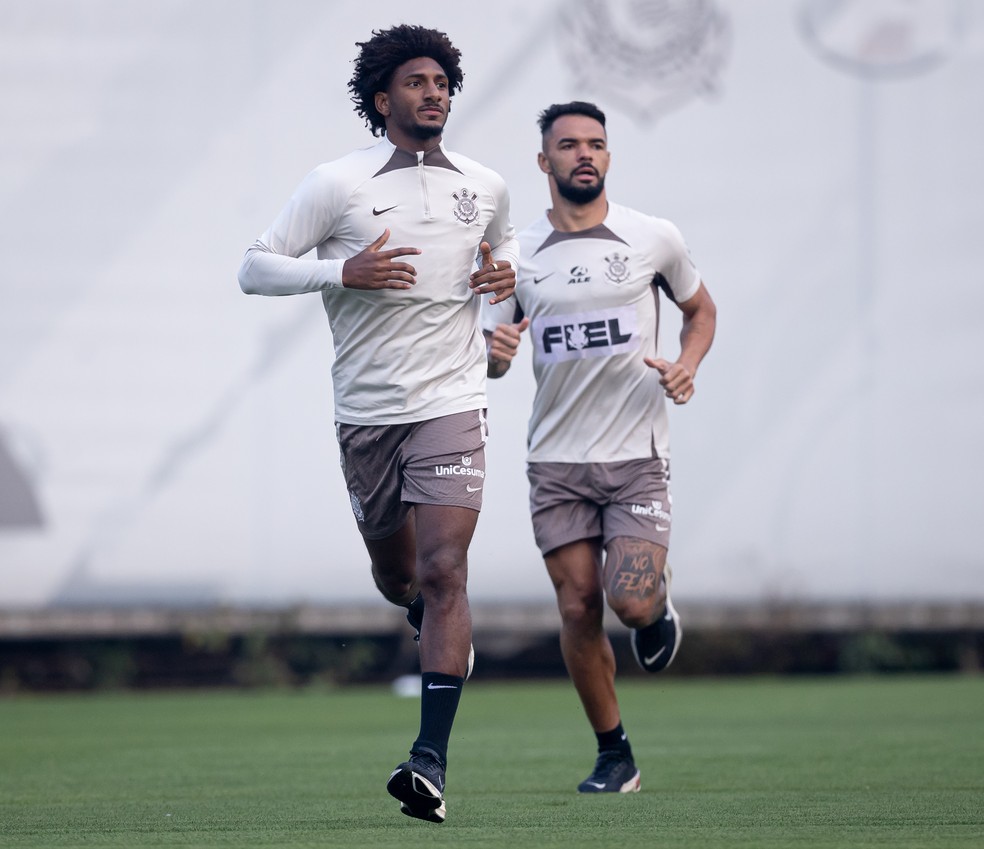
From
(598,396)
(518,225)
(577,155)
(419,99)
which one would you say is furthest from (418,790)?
(518,225)

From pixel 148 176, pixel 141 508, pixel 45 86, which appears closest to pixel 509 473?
pixel 141 508

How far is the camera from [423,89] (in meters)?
5.12

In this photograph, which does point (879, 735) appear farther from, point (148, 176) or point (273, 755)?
point (148, 176)

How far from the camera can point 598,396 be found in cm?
617

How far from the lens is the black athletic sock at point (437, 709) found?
4529 millimetres

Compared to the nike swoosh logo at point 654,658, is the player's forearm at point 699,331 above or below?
above

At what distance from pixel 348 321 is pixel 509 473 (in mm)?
7265

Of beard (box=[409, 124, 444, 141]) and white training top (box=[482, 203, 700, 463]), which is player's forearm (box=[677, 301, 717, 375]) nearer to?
white training top (box=[482, 203, 700, 463])

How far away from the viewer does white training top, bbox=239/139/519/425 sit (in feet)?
16.5

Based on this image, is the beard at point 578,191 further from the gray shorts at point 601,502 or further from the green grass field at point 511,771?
the green grass field at point 511,771

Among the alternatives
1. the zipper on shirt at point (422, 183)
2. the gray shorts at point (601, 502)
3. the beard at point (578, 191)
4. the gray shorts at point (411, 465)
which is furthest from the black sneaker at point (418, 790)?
the beard at point (578, 191)

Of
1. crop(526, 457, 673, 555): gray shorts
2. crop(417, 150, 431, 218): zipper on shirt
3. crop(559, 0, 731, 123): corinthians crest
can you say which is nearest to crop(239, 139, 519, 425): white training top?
crop(417, 150, 431, 218): zipper on shirt

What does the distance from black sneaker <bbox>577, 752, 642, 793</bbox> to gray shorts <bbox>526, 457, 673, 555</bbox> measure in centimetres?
79

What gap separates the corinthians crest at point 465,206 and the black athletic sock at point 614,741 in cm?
189
